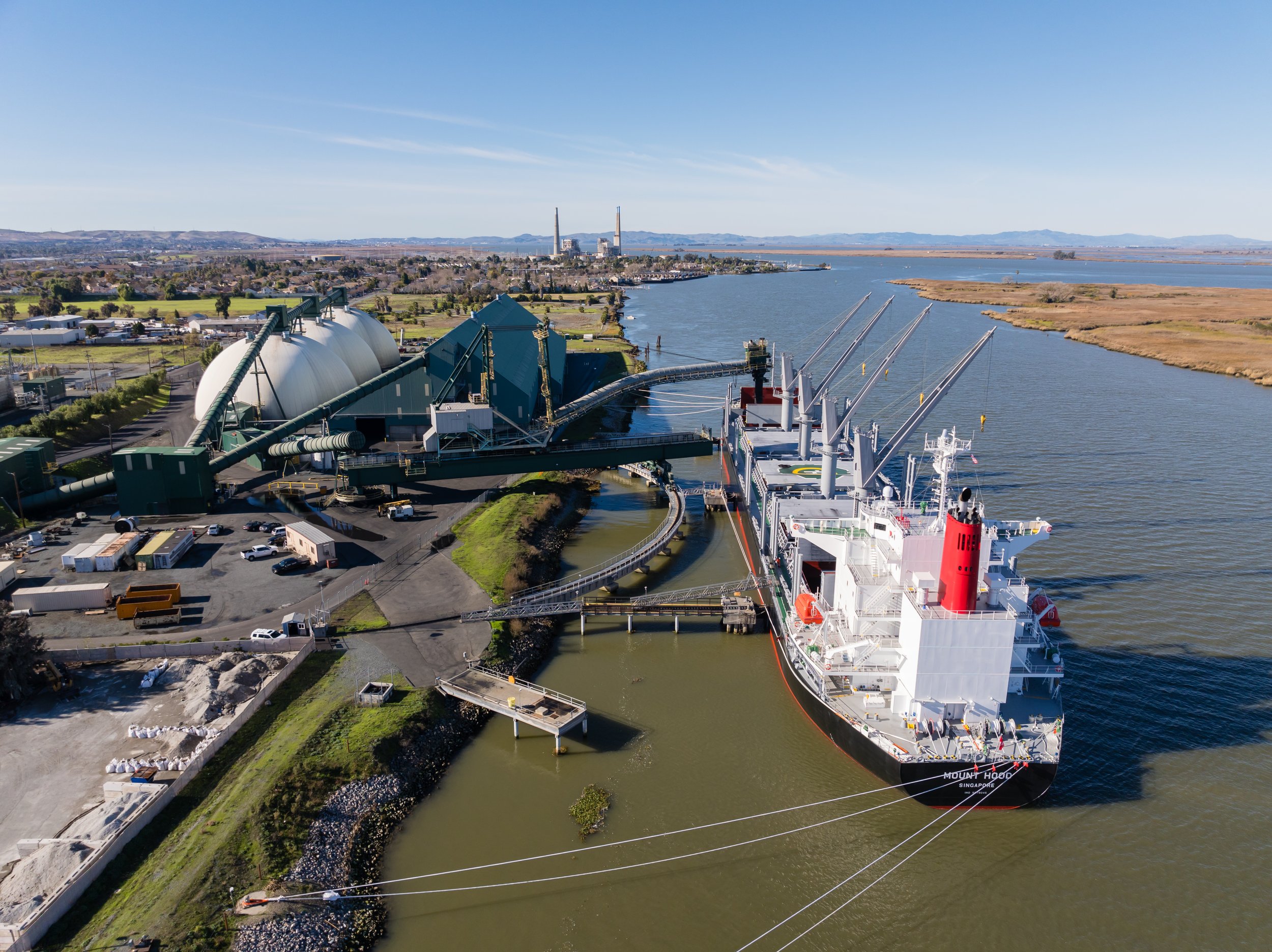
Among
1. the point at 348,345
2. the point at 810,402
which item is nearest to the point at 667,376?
the point at 810,402

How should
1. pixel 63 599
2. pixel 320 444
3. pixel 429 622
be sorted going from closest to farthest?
1. pixel 429 622
2. pixel 63 599
3. pixel 320 444

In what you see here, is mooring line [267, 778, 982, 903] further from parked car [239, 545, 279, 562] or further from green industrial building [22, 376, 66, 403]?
green industrial building [22, 376, 66, 403]

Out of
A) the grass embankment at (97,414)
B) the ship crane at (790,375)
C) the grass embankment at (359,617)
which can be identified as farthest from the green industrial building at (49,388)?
the ship crane at (790,375)

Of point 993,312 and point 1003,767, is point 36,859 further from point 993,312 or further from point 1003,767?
point 993,312

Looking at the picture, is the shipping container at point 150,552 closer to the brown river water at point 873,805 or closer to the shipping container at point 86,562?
the shipping container at point 86,562

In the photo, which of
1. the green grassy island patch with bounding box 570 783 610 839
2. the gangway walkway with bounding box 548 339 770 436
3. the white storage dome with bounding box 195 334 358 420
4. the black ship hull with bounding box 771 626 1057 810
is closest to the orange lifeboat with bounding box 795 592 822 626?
the black ship hull with bounding box 771 626 1057 810

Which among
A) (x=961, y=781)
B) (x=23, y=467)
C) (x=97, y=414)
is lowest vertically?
(x=961, y=781)

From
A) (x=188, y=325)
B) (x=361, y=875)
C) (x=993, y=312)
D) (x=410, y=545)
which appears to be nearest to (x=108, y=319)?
(x=188, y=325)

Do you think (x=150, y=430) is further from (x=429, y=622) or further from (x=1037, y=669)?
(x=1037, y=669)
